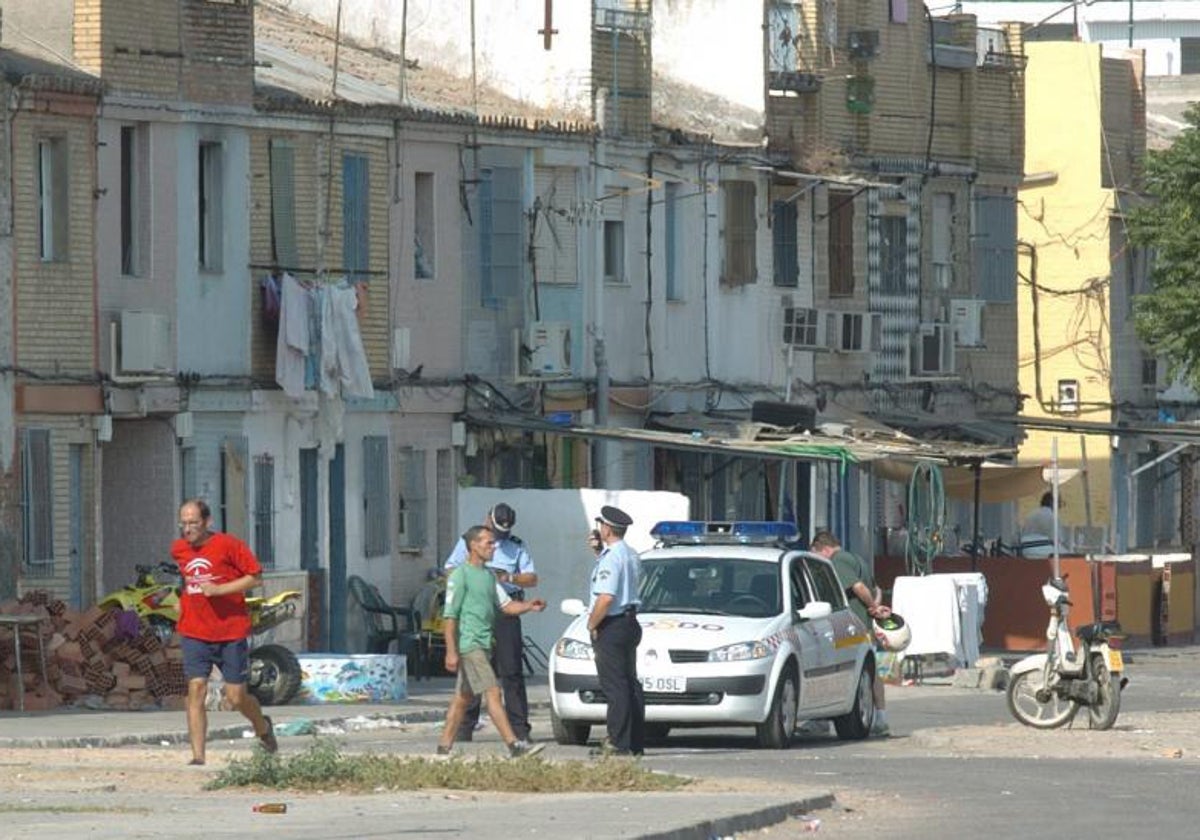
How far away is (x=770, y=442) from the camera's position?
4209 cm

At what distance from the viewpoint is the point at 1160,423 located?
5950 cm

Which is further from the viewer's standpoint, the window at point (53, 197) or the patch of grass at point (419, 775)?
the window at point (53, 197)

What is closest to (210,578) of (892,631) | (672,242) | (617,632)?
(617,632)

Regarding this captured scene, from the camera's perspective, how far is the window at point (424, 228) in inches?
1622

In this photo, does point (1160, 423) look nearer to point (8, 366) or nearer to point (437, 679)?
point (437, 679)

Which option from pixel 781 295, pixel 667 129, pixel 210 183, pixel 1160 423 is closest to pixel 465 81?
pixel 667 129

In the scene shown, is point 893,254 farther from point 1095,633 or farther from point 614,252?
point 1095,633

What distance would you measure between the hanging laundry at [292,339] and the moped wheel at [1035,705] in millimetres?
10824

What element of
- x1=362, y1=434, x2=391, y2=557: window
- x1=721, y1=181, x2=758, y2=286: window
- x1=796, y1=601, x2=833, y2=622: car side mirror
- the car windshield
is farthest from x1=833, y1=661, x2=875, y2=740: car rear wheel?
x1=721, y1=181, x2=758, y2=286: window

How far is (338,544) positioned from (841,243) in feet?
43.7

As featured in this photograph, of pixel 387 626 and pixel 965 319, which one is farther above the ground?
pixel 965 319

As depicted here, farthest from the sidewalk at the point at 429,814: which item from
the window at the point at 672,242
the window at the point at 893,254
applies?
the window at the point at 893,254

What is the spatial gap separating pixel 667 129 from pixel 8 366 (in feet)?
46.8

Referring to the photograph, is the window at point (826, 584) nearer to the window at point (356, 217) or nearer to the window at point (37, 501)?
the window at point (37, 501)
